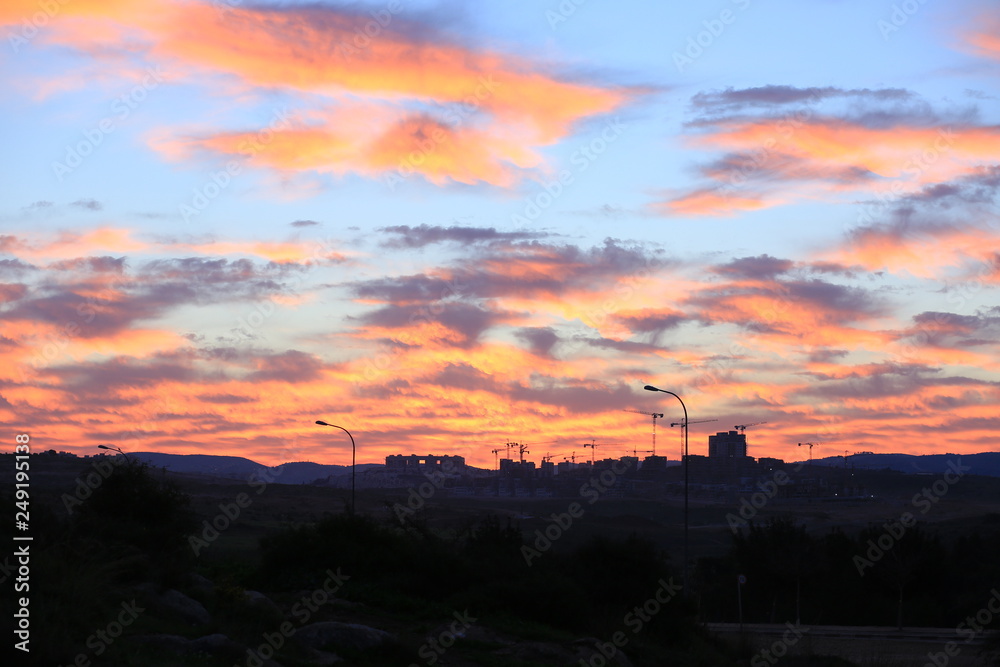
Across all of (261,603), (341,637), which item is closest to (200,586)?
(261,603)

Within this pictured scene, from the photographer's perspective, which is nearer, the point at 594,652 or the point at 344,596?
the point at 594,652

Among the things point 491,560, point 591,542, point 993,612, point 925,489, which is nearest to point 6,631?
point 491,560

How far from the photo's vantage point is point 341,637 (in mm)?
23625

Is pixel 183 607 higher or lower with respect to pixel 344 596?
higher

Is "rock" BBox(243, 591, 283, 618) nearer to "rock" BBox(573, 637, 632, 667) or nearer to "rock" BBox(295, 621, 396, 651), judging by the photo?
"rock" BBox(295, 621, 396, 651)

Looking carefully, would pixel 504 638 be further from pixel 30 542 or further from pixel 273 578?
Answer: pixel 30 542

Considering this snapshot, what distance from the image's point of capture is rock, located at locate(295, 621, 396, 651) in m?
23.3

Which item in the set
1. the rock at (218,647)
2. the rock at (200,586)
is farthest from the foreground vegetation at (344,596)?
the rock at (200,586)

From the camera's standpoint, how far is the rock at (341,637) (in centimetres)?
2333

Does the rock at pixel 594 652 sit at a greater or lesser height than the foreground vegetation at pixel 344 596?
lesser

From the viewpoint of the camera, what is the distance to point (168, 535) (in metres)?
Result: 31.7

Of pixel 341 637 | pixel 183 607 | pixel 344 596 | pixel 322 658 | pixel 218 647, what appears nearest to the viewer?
pixel 218 647

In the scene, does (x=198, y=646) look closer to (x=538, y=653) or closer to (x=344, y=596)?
(x=538, y=653)

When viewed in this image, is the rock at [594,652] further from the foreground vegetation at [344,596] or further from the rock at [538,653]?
the rock at [538,653]
